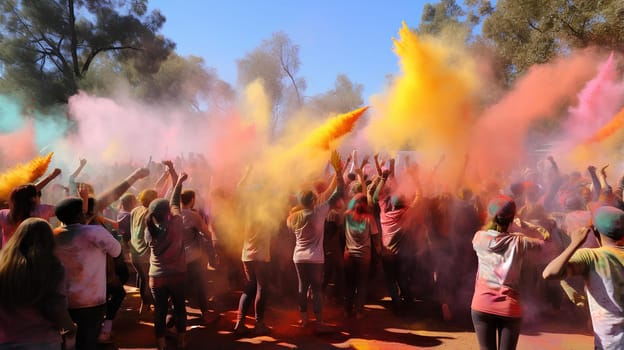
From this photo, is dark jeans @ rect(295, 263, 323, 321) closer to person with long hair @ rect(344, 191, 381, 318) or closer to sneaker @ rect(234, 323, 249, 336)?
person with long hair @ rect(344, 191, 381, 318)

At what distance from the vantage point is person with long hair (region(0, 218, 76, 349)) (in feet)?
8.45

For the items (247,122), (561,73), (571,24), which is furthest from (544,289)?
(571,24)

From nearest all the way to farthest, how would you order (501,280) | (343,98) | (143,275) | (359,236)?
(501,280)
(359,236)
(143,275)
(343,98)

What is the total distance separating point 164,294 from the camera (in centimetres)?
459

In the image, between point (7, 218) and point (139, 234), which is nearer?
point (7, 218)

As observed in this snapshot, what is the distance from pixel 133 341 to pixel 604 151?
14138 mm

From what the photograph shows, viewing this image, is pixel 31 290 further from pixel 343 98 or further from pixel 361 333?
pixel 343 98

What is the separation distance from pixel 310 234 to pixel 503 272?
252 cm

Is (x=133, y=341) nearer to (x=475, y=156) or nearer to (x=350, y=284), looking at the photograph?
(x=350, y=284)

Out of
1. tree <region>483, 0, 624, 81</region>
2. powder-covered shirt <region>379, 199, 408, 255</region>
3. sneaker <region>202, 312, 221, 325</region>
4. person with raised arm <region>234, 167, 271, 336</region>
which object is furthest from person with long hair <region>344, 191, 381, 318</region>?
tree <region>483, 0, 624, 81</region>

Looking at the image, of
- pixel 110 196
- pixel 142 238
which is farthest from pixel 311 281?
pixel 110 196

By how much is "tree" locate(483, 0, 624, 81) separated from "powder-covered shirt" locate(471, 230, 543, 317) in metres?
15.9

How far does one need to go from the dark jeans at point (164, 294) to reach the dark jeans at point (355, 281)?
2.47m

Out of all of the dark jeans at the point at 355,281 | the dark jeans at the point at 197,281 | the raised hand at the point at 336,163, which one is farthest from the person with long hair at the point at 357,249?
the dark jeans at the point at 197,281
